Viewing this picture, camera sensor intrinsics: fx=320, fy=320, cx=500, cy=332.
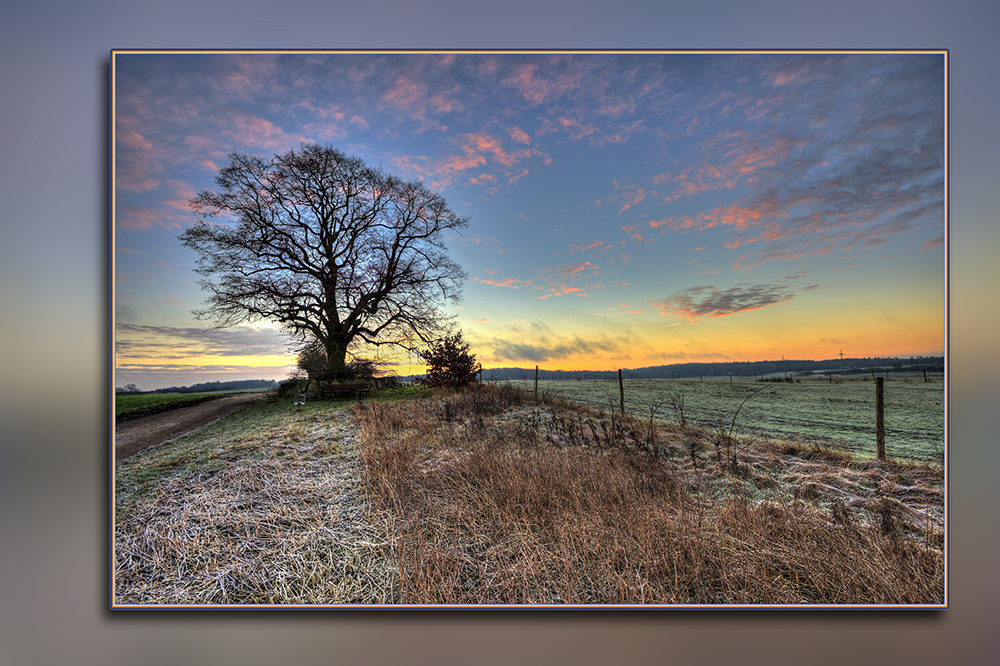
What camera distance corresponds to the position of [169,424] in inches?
89.2

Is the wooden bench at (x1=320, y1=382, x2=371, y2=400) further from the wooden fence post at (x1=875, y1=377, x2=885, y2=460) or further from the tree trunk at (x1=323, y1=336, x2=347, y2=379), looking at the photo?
the wooden fence post at (x1=875, y1=377, x2=885, y2=460)

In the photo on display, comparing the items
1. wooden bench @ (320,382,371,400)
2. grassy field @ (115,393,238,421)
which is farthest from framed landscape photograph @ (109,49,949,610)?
wooden bench @ (320,382,371,400)

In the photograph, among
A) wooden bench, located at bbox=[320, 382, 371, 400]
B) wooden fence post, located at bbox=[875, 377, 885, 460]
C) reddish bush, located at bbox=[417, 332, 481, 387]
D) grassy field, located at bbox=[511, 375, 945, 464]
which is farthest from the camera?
wooden bench, located at bbox=[320, 382, 371, 400]

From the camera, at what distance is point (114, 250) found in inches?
86.5

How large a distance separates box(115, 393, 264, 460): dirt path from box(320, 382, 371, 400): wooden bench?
19.9 inches

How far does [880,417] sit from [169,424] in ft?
17.0

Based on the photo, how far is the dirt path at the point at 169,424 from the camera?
2164 mm

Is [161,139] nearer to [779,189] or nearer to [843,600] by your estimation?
[779,189]

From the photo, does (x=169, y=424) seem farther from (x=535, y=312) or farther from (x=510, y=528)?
(x=535, y=312)

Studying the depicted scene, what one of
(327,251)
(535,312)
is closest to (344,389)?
(327,251)

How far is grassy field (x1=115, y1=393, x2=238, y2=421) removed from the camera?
2156 millimetres

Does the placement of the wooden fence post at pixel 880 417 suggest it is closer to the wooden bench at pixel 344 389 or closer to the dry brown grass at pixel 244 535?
the dry brown grass at pixel 244 535
